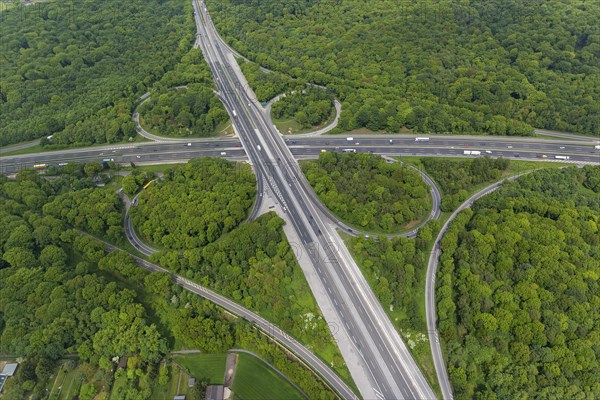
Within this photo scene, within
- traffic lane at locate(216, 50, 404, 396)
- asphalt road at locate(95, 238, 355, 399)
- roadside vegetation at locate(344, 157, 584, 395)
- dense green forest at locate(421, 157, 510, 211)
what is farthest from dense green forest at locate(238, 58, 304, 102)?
asphalt road at locate(95, 238, 355, 399)

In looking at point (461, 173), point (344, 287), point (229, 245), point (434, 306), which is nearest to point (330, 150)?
point (461, 173)

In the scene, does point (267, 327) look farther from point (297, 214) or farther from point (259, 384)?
point (297, 214)

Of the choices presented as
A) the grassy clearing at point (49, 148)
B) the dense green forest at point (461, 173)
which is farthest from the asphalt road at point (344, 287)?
the grassy clearing at point (49, 148)

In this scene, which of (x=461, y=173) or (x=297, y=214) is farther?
(x=461, y=173)

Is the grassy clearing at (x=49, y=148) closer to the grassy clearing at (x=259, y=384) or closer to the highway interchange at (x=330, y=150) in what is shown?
the highway interchange at (x=330, y=150)

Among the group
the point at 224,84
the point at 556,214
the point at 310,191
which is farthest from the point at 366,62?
the point at 556,214

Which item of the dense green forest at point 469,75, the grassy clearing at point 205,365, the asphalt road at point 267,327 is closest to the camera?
the asphalt road at point 267,327
